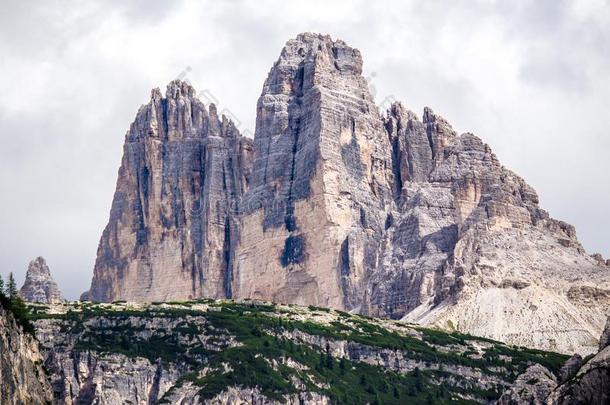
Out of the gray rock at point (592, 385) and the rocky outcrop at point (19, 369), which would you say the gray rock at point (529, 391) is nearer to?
the gray rock at point (592, 385)

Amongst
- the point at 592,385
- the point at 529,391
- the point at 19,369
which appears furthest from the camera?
the point at 529,391

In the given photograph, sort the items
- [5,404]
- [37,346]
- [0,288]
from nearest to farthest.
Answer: [5,404] < [37,346] < [0,288]

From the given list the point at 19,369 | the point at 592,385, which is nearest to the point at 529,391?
the point at 592,385

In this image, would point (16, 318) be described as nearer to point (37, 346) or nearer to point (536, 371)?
point (37, 346)

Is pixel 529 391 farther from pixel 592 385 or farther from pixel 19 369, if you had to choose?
pixel 19 369

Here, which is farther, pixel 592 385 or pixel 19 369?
pixel 19 369

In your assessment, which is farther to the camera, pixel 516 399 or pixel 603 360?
pixel 516 399

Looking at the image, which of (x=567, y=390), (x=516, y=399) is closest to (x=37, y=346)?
(x=516, y=399)

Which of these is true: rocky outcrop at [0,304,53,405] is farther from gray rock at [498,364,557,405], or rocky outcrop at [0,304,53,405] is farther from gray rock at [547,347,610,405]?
gray rock at [547,347,610,405]

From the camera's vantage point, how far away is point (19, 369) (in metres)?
162

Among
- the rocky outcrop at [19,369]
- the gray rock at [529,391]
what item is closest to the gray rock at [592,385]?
the gray rock at [529,391]

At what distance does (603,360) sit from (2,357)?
49.8 meters

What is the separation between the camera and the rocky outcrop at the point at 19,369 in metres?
153

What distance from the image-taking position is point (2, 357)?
498ft
